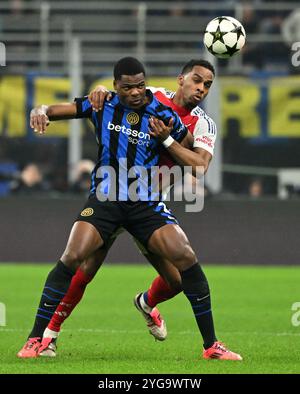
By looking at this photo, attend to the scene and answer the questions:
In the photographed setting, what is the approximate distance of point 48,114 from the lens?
25.0ft

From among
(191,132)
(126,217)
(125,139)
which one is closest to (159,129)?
(125,139)

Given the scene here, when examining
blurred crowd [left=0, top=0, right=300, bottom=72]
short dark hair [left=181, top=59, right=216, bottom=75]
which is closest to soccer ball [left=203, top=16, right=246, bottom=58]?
short dark hair [left=181, top=59, right=216, bottom=75]

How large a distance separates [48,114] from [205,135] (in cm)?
120

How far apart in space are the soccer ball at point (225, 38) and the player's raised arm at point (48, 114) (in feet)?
4.26

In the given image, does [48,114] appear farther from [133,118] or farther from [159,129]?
→ [159,129]

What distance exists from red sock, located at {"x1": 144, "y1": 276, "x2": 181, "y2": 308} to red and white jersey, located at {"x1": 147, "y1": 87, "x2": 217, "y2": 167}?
3.62 ft

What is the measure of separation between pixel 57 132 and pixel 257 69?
12.5ft

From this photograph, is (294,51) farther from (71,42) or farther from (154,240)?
(154,240)

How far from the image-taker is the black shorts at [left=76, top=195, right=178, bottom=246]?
7676 millimetres

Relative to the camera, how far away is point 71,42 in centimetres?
1673

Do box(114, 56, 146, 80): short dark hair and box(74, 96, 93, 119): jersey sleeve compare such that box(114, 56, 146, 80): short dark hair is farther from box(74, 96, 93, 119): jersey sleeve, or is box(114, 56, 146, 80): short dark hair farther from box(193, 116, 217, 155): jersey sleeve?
box(193, 116, 217, 155): jersey sleeve

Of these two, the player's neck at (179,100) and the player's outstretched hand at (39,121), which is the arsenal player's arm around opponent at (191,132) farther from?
the player's outstretched hand at (39,121)
